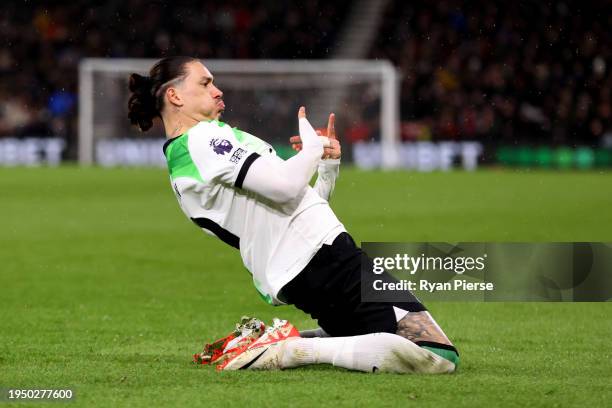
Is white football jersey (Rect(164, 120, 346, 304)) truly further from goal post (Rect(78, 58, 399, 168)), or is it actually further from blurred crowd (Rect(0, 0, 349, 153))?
blurred crowd (Rect(0, 0, 349, 153))

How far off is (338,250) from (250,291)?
400 centimetres

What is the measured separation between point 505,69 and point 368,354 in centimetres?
2677

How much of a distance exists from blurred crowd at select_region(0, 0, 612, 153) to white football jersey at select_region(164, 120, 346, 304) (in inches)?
926

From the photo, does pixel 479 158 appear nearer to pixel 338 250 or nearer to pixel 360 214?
pixel 360 214

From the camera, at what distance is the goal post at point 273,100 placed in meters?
28.7

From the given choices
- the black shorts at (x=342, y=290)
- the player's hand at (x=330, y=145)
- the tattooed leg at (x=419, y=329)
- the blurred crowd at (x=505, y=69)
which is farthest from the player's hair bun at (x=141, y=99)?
the blurred crowd at (x=505, y=69)

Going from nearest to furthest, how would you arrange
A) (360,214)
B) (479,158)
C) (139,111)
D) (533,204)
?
(139,111) < (360,214) < (533,204) < (479,158)

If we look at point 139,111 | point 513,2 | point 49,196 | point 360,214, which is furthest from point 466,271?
point 513,2

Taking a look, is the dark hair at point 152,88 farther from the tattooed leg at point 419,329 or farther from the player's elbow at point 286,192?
the tattooed leg at point 419,329

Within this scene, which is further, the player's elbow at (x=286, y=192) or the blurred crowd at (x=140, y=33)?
the blurred crowd at (x=140, y=33)

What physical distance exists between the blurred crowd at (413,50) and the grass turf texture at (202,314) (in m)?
11.2

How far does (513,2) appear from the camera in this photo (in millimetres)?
32719

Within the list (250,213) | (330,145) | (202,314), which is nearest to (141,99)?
(250,213)

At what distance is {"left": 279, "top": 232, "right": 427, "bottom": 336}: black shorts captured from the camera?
5.60m
